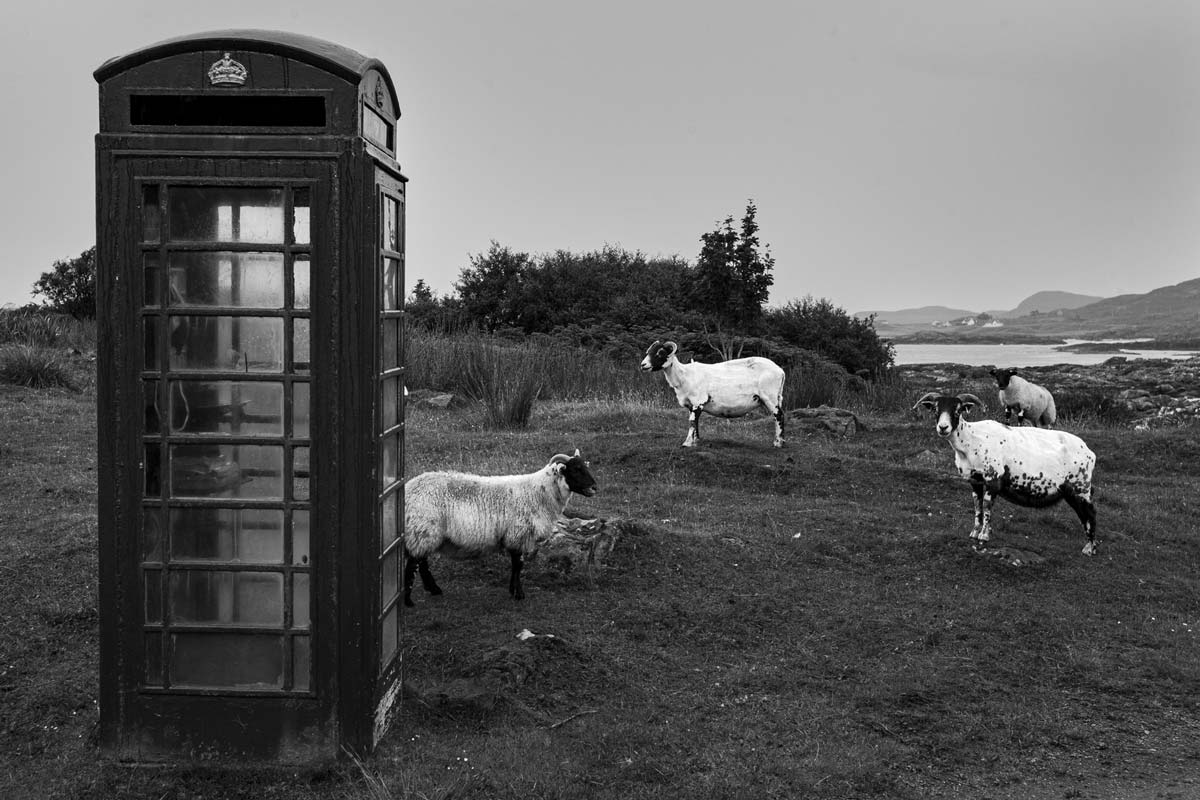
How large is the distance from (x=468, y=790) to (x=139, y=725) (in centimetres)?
162

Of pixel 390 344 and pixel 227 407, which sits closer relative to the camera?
pixel 227 407

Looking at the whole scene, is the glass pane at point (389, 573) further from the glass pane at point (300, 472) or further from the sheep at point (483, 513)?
the sheep at point (483, 513)

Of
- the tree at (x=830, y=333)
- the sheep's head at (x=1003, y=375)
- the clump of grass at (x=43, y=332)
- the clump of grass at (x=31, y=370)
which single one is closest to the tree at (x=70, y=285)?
the clump of grass at (x=43, y=332)

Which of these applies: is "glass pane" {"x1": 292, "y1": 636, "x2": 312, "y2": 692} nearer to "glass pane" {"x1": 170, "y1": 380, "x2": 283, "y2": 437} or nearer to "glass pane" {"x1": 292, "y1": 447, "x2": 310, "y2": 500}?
"glass pane" {"x1": 292, "y1": 447, "x2": 310, "y2": 500}

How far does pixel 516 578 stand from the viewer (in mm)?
8047

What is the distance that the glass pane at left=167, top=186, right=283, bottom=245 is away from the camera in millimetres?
5020

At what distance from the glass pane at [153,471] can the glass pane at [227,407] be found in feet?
0.43

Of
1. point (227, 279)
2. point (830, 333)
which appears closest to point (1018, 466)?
point (227, 279)

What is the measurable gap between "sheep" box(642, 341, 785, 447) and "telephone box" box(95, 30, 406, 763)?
9872 millimetres

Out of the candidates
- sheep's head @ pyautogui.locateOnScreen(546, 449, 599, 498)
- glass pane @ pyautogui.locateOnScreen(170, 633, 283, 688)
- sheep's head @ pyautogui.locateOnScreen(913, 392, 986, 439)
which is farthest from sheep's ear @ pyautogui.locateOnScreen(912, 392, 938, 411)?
glass pane @ pyautogui.locateOnScreen(170, 633, 283, 688)

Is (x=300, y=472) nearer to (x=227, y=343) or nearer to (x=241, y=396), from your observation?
(x=241, y=396)

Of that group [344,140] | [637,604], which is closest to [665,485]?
[637,604]

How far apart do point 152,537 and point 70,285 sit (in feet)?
120

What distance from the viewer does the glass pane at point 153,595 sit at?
513cm
